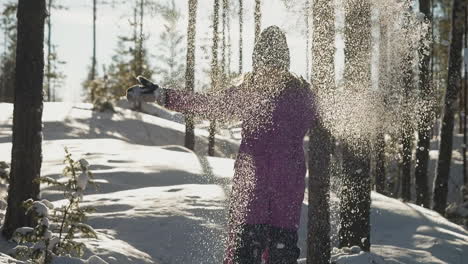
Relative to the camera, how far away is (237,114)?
144 inches

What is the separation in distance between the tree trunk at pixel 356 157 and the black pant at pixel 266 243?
3274 mm

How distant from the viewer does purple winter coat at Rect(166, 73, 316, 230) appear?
362cm

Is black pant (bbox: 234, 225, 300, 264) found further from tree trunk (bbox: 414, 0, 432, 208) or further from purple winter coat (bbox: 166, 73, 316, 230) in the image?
tree trunk (bbox: 414, 0, 432, 208)

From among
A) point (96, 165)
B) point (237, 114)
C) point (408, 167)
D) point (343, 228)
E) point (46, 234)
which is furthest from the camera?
point (408, 167)

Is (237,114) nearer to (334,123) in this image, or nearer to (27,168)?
(334,123)

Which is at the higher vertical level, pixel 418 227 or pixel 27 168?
pixel 27 168

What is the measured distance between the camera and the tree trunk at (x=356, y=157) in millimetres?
6617

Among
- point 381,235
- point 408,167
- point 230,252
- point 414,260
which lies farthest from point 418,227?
point 408,167

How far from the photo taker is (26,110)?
630 centimetres

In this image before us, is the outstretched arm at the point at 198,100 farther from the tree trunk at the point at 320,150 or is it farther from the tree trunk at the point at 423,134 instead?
the tree trunk at the point at 423,134

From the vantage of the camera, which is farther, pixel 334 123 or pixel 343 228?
pixel 343 228

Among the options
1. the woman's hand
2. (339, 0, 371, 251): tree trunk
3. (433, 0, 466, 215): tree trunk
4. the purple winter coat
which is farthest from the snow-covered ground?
(433, 0, 466, 215): tree trunk

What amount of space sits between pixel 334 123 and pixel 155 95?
10.6 feet

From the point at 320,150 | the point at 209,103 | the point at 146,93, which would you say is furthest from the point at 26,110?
the point at 209,103
